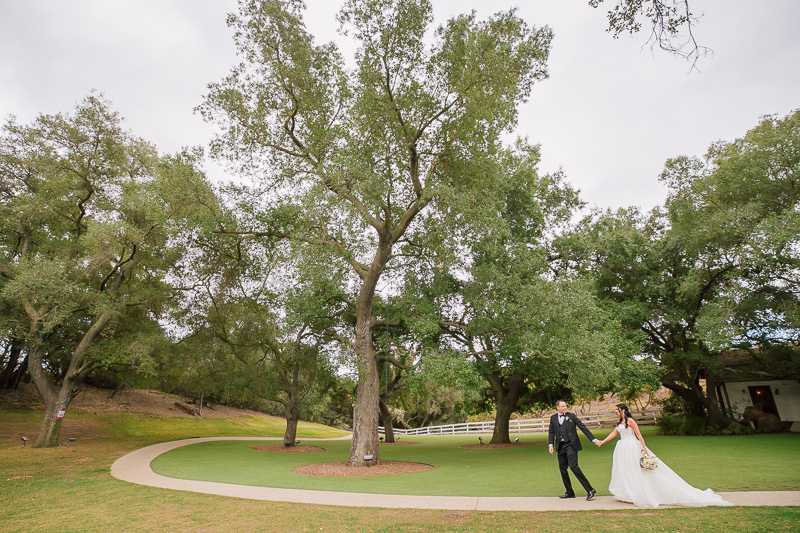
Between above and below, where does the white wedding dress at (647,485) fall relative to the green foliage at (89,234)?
below

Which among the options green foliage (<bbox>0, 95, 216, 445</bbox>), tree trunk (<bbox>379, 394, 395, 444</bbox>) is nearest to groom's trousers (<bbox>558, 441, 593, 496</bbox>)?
green foliage (<bbox>0, 95, 216, 445</bbox>)

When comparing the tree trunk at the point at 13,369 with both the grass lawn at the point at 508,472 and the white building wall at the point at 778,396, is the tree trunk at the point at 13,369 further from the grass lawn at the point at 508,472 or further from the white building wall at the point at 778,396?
the white building wall at the point at 778,396

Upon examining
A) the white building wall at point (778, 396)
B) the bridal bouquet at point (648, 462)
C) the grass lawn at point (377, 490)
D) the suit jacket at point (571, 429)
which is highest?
the white building wall at point (778, 396)

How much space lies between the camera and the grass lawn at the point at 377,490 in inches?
212

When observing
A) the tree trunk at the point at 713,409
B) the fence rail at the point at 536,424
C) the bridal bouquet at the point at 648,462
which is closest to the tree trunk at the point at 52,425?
the bridal bouquet at the point at 648,462

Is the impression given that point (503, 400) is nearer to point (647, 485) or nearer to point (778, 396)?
point (647, 485)

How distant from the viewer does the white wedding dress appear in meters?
6.25

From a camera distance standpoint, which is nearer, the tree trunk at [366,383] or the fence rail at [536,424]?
the tree trunk at [366,383]

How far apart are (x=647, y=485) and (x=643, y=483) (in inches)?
2.5

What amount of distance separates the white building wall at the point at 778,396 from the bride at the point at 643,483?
2152 cm

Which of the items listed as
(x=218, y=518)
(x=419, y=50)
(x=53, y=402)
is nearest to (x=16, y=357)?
(x=53, y=402)

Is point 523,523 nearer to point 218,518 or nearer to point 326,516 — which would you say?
point 326,516

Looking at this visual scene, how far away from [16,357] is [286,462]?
23.6 metres

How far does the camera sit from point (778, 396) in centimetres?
2227
